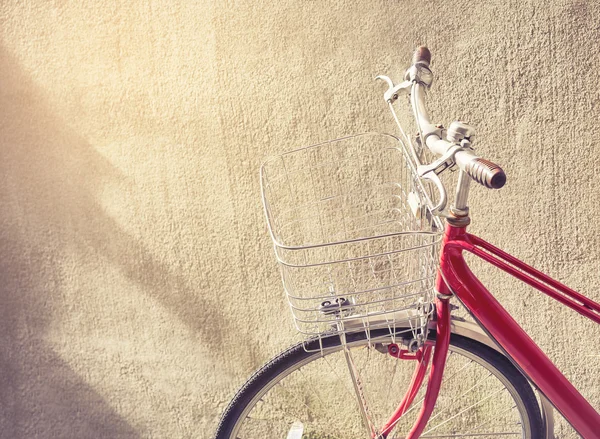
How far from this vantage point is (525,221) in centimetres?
192

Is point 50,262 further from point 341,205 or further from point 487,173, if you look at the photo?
point 487,173

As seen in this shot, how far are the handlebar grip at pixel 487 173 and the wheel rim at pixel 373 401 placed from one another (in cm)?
111

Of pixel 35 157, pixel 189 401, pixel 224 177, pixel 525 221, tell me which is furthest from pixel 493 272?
pixel 35 157

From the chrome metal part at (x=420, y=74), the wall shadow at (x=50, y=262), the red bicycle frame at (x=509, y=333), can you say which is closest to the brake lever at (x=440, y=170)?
the red bicycle frame at (x=509, y=333)

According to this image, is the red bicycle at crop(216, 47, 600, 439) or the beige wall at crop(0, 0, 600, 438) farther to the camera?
the beige wall at crop(0, 0, 600, 438)

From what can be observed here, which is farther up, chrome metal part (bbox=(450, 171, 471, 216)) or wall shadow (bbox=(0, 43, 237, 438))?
wall shadow (bbox=(0, 43, 237, 438))

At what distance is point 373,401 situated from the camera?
221 cm

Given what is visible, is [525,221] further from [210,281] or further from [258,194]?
[210,281]

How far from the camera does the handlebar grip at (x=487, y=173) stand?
984 mm

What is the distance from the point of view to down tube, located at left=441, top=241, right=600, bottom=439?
4.37 feet

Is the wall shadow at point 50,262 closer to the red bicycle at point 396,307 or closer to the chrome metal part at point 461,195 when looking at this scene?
the red bicycle at point 396,307

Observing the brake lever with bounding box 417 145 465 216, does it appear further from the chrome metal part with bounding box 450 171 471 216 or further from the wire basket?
the wire basket

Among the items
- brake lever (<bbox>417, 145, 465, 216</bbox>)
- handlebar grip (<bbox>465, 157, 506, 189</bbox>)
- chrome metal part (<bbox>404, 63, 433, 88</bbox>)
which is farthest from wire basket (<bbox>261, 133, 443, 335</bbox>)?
handlebar grip (<bbox>465, 157, 506, 189</bbox>)

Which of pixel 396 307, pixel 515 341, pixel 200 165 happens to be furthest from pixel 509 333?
pixel 200 165
